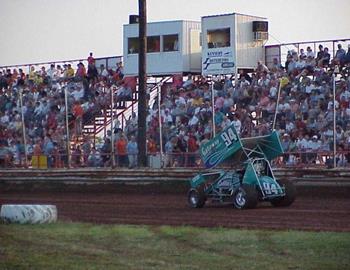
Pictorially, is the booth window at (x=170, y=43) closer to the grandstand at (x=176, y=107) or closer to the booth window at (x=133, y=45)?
the grandstand at (x=176, y=107)

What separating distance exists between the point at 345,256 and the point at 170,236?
2957mm

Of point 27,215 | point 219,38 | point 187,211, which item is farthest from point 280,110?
point 219,38

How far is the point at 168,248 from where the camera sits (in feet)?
39.7

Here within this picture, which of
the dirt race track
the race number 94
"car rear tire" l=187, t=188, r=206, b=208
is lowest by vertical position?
the dirt race track

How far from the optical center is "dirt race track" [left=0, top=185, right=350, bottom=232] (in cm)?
1584

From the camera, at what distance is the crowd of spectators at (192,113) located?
2381 cm

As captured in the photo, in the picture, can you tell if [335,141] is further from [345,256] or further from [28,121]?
[28,121]

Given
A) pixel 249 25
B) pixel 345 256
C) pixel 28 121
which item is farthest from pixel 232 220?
pixel 249 25

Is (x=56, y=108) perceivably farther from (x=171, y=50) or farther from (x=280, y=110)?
(x=280, y=110)

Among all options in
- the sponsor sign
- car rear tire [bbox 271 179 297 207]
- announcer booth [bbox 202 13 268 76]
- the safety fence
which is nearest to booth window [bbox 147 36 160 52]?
announcer booth [bbox 202 13 268 76]

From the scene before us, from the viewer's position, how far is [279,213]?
1780 cm

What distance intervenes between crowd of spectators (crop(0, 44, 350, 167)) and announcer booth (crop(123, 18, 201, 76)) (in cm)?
186

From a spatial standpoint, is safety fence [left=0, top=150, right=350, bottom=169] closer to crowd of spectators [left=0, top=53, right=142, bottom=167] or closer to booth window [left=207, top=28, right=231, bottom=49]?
crowd of spectators [left=0, top=53, right=142, bottom=167]

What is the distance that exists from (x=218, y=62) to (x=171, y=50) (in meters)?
3.03
